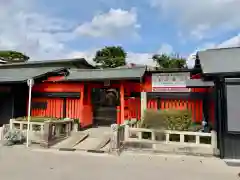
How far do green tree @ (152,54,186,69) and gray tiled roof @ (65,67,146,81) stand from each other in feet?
74.7

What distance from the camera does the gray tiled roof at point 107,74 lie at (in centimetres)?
1231

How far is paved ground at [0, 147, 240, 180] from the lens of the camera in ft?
21.3

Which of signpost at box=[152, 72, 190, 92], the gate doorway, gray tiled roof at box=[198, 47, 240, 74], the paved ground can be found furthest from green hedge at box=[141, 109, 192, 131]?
the gate doorway

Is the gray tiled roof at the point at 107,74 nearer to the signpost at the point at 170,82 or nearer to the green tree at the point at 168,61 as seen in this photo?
the signpost at the point at 170,82

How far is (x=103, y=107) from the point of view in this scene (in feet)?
53.2

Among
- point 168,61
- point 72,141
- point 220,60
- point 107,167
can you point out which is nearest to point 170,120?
point 220,60

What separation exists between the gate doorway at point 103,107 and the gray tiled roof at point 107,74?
1.41 metres

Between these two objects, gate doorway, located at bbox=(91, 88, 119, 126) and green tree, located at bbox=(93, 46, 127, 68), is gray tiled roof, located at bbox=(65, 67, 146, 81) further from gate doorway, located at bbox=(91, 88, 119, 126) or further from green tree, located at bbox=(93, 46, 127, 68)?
green tree, located at bbox=(93, 46, 127, 68)

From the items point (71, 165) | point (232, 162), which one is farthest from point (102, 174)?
point (232, 162)

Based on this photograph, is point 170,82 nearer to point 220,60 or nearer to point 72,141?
point 220,60

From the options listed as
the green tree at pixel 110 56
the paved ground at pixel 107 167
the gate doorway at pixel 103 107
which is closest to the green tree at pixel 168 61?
the green tree at pixel 110 56

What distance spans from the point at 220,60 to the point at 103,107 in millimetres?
8653

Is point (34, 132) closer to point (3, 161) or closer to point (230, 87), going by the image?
point (3, 161)

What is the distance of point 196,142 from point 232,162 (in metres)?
1.37
